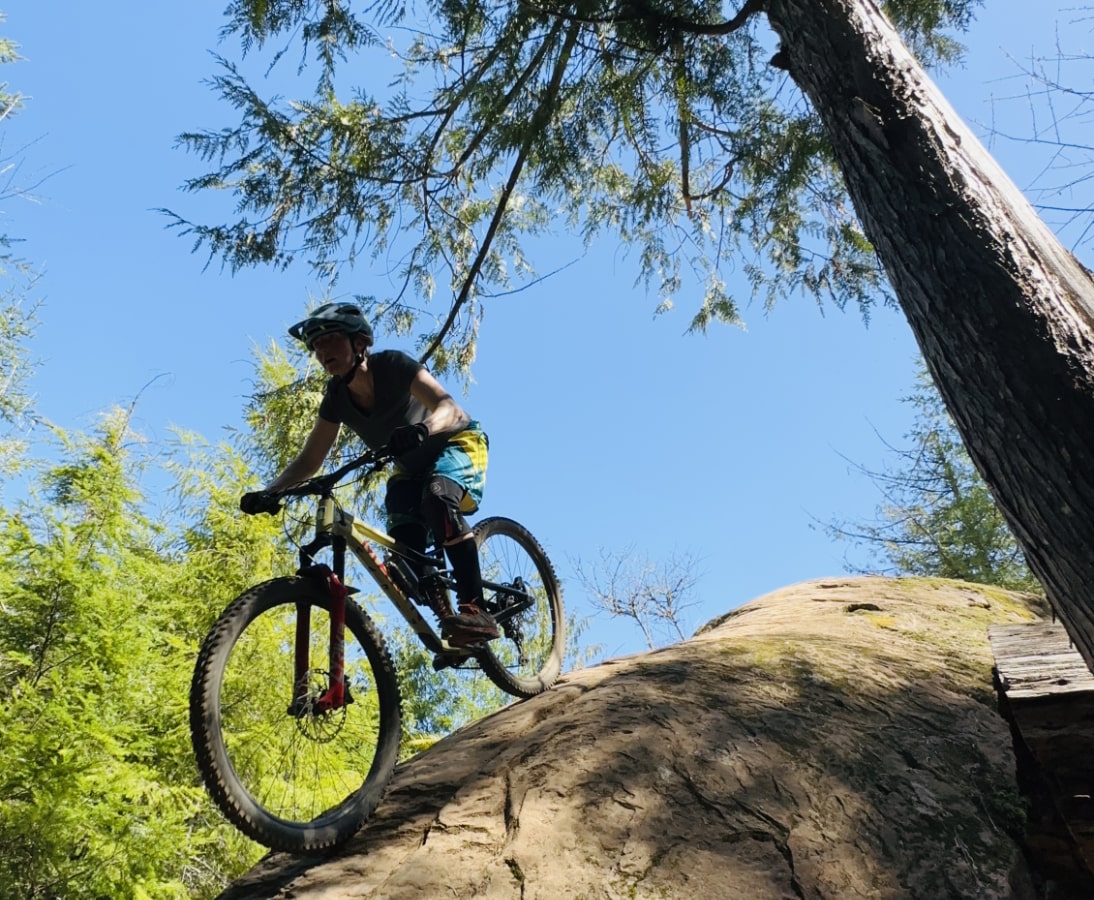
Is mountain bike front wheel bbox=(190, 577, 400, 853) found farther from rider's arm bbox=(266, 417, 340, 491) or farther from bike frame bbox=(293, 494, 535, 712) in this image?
rider's arm bbox=(266, 417, 340, 491)

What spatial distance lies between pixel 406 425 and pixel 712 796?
1794mm

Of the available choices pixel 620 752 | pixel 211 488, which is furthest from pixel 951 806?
pixel 211 488

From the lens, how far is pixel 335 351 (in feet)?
10.5

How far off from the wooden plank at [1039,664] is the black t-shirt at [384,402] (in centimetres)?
240

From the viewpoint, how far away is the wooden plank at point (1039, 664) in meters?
2.47

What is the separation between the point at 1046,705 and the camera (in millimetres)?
2434

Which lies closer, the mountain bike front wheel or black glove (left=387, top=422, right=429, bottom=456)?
the mountain bike front wheel

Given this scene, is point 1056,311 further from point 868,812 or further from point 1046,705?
point 868,812

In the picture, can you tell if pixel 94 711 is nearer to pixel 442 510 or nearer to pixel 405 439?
pixel 442 510

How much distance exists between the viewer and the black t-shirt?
340 centimetres

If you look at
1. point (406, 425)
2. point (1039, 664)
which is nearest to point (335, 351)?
point (406, 425)

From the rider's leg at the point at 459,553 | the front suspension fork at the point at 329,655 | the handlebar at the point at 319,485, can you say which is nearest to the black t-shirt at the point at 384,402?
the rider's leg at the point at 459,553

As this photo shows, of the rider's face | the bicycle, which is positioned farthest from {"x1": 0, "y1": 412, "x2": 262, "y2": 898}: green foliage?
the rider's face

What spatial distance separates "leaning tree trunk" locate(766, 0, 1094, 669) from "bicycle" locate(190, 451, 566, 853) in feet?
6.38
